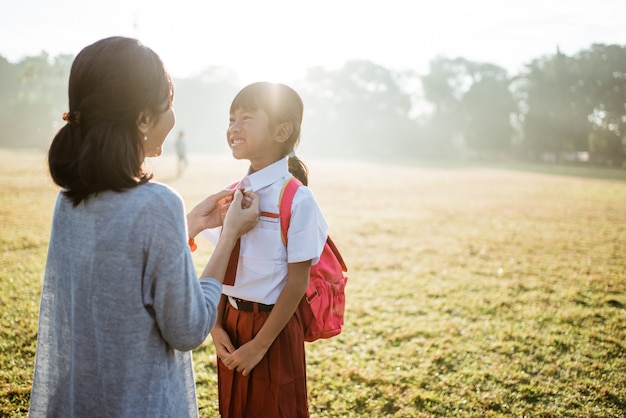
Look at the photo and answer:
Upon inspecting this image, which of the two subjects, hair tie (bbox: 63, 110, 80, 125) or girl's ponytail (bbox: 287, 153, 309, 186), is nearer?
hair tie (bbox: 63, 110, 80, 125)

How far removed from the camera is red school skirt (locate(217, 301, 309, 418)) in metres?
1.78

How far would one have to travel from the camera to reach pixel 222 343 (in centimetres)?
184

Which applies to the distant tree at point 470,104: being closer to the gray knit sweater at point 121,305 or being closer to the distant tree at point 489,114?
the distant tree at point 489,114

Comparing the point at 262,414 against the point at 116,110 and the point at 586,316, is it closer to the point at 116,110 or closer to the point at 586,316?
the point at 116,110

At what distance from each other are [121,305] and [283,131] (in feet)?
3.02

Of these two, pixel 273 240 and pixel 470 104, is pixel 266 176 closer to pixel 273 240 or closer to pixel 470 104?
pixel 273 240

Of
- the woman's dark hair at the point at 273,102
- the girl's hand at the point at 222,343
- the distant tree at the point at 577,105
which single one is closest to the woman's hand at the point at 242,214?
the woman's dark hair at the point at 273,102

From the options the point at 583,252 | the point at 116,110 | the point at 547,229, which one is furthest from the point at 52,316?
the point at 547,229

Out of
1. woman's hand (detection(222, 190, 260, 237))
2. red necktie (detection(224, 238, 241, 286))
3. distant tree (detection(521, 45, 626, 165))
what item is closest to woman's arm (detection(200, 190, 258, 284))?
woman's hand (detection(222, 190, 260, 237))

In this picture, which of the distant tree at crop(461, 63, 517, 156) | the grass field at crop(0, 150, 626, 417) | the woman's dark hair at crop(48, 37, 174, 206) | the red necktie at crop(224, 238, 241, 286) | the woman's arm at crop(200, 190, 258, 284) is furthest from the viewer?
the distant tree at crop(461, 63, 517, 156)

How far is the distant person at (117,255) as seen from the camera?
1112 mm

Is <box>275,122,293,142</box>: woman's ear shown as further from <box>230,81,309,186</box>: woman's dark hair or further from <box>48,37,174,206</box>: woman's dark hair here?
<box>48,37,174,206</box>: woman's dark hair

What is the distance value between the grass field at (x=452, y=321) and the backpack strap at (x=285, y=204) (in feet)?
1.57

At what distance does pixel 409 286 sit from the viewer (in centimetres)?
543
